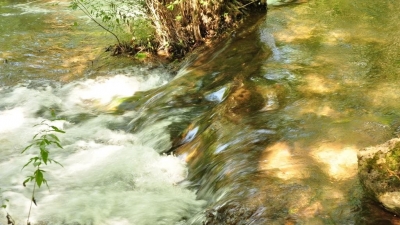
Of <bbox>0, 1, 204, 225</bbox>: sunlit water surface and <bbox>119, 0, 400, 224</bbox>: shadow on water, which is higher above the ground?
<bbox>119, 0, 400, 224</bbox>: shadow on water

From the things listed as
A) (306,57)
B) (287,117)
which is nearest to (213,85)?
(306,57)

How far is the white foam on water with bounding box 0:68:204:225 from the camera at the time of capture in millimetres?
3816

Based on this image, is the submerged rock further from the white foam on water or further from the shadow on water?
the white foam on water

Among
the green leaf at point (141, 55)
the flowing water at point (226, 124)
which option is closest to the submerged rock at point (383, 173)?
the flowing water at point (226, 124)

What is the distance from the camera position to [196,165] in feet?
14.1

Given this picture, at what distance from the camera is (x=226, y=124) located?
14.9 feet

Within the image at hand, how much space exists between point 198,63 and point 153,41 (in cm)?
194

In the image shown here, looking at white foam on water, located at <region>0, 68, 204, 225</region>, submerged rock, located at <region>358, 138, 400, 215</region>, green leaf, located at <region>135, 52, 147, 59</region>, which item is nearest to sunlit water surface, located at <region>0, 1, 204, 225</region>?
white foam on water, located at <region>0, 68, 204, 225</region>

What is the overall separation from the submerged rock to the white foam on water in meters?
1.48

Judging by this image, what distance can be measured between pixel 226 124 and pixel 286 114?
647 millimetres

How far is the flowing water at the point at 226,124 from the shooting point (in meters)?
3.24

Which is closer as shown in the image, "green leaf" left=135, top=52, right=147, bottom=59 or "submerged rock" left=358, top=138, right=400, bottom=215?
"submerged rock" left=358, top=138, right=400, bottom=215

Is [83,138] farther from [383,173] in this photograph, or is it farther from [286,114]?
[383,173]

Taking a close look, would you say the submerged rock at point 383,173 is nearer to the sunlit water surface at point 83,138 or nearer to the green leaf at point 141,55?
the sunlit water surface at point 83,138
